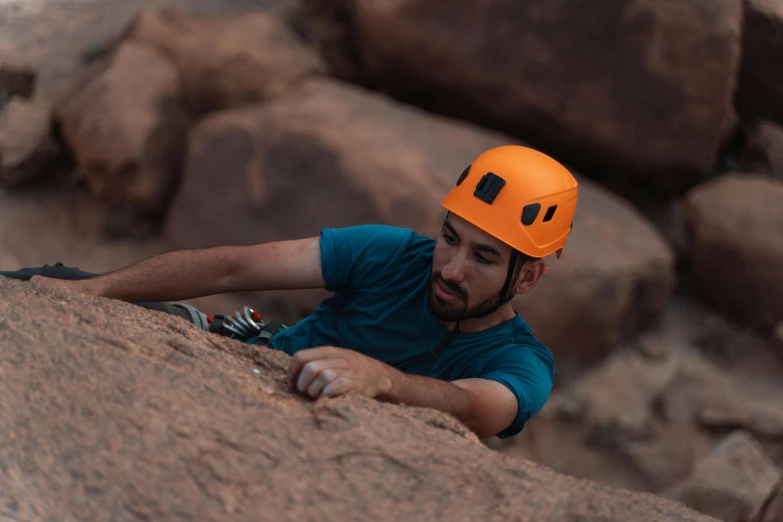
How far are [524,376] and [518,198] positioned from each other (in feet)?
1.73

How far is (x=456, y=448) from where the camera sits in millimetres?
1599

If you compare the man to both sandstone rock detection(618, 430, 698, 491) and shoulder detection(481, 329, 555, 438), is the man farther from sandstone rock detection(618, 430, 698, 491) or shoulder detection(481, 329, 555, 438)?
sandstone rock detection(618, 430, 698, 491)

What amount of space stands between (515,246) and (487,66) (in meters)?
4.12

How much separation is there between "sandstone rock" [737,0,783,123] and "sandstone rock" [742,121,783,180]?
104mm

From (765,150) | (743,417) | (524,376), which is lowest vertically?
(743,417)

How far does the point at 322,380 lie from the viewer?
1.64 metres

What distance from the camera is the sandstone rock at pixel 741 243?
632 cm

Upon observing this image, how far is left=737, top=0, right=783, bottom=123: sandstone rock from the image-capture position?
6.61 metres

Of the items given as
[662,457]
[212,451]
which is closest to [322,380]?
[212,451]

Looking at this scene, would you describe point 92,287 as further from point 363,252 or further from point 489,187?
point 489,187

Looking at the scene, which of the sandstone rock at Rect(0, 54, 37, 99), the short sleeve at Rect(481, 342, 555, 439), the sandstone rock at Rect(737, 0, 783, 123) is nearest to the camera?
the short sleeve at Rect(481, 342, 555, 439)

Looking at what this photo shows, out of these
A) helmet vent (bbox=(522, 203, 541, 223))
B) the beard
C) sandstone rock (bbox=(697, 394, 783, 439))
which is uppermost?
helmet vent (bbox=(522, 203, 541, 223))

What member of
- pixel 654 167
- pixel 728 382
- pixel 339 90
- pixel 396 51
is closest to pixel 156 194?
pixel 339 90

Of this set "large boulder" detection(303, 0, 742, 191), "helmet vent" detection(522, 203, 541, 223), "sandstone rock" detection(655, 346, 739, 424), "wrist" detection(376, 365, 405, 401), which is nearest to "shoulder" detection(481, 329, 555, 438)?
"helmet vent" detection(522, 203, 541, 223)
